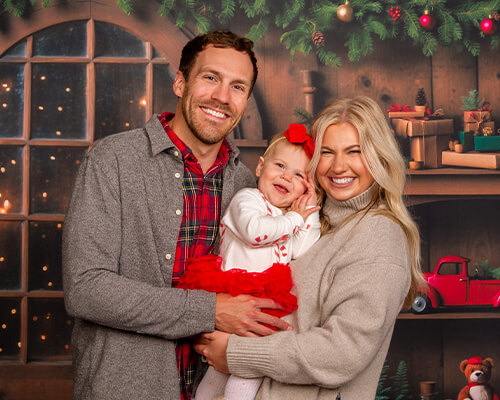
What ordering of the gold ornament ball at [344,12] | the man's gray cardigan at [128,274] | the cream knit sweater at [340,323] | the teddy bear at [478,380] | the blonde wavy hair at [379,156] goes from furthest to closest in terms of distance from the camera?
the teddy bear at [478,380] < the gold ornament ball at [344,12] < the blonde wavy hair at [379,156] < the man's gray cardigan at [128,274] < the cream knit sweater at [340,323]

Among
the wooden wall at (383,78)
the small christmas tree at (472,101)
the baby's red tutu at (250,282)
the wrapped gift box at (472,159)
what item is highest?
the wooden wall at (383,78)

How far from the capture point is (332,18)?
3.49 meters

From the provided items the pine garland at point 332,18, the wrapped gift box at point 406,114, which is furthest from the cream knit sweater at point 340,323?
the pine garland at point 332,18

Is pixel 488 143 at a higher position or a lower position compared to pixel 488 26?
lower

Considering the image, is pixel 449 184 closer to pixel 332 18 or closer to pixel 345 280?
pixel 332 18

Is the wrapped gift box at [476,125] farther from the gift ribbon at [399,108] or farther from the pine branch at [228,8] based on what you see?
the pine branch at [228,8]

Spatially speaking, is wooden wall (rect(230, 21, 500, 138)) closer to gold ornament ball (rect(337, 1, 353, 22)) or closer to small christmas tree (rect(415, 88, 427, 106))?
small christmas tree (rect(415, 88, 427, 106))

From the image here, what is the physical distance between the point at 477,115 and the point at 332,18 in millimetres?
1067

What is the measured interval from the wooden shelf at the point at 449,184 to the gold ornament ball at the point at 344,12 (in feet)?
3.23

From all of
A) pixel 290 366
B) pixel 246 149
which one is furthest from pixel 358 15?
pixel 290 366

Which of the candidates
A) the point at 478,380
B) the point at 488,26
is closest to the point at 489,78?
the point at 488,26

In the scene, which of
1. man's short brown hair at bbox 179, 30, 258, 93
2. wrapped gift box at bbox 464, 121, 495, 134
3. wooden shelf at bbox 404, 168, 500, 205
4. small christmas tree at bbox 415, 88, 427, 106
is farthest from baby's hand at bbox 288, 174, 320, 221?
wrapped gift box at bbox 464, 121, 495, 134

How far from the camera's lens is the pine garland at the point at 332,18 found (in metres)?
3.43

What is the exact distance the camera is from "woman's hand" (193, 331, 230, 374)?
1.86 m
